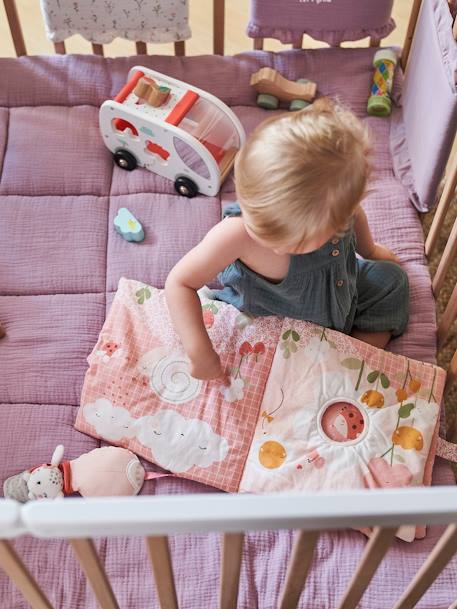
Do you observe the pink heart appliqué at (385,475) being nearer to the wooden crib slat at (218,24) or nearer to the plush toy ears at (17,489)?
the plush toy ears at (17,489)

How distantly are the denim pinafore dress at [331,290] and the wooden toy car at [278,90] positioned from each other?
17.2 inches

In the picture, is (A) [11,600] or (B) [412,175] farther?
(B) [412,175]

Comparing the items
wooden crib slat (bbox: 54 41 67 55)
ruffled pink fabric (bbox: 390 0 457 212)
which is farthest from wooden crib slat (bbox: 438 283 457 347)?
wooden crib slat (bbox: 54 41 67 55)

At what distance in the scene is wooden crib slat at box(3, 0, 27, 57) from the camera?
1419 millimetres

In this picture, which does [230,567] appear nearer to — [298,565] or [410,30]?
[298,565]

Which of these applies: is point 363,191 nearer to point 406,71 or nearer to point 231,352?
point 231,352

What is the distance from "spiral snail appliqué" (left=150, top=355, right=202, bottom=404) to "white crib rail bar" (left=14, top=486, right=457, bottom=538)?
21.8 inches

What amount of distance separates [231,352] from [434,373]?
1.01 ft

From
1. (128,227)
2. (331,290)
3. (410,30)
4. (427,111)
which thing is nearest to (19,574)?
(331,290)

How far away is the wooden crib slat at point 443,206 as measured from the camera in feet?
3.95

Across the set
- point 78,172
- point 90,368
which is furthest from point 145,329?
point 78,172

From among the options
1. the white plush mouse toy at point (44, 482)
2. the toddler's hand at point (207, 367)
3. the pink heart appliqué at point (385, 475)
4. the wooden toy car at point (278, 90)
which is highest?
the wooden toy car at point (278, 90)

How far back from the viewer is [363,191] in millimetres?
838

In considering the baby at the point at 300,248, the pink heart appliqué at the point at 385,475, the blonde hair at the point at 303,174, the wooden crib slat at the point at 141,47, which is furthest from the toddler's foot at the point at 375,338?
the wooden crib slat at the point at 141,47
